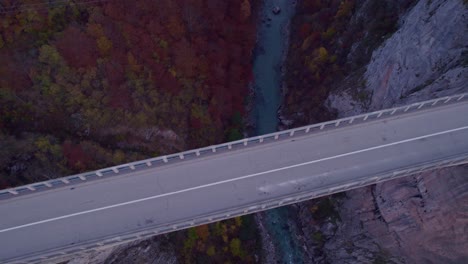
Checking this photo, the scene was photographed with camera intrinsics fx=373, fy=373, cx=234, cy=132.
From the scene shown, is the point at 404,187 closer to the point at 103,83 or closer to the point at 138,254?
the point at 138,254

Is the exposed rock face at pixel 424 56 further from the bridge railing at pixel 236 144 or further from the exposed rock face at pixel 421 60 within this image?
the bridge railing at pixel 236 144

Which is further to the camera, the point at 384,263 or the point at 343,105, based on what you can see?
the point at 343,105

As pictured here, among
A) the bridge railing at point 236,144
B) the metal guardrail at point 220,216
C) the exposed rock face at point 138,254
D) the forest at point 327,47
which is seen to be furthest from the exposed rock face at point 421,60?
the exposed rock face at point 138,254

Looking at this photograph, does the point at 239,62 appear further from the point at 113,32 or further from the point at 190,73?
the point at 113,32

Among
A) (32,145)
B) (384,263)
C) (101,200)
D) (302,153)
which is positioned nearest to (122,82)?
(32,145)

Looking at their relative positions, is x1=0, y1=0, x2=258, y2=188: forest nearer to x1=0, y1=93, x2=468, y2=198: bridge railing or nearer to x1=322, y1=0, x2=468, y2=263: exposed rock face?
x1=0, y1=93, x2=468, y2=198: bridge railing
